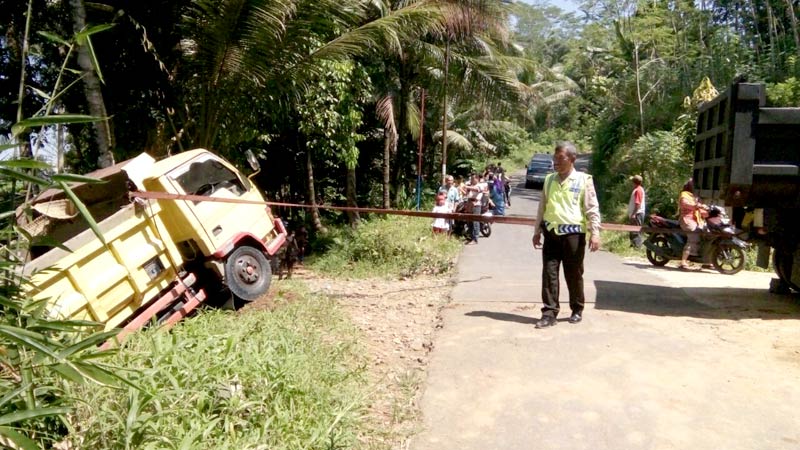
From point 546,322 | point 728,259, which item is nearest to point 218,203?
point 546,322

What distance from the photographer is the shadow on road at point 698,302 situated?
6.18m

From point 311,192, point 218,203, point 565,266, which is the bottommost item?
point 565,266

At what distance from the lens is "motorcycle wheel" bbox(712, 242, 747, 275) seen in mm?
9883

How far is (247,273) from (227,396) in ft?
10.5

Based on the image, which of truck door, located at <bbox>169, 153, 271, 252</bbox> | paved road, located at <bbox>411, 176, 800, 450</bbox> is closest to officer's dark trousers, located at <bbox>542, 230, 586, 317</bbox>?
paved road, located at <bbox>411, 176, 800, 450</bbox>

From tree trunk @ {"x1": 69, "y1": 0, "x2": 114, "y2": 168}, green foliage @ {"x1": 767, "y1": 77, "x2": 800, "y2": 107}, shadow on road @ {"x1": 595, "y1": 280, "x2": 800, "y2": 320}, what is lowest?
shadow on road @ {"x1": 595, "y1": 280, "x2": 800, "y2": 320}

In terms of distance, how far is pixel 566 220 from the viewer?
5.37m

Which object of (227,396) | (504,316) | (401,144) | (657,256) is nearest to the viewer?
(227,396)

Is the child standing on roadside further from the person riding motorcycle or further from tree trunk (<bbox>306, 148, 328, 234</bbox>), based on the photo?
the person riding motorcycle

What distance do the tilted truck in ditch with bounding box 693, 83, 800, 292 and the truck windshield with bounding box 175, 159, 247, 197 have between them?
16.5 feet

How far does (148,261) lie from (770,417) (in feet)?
15.9

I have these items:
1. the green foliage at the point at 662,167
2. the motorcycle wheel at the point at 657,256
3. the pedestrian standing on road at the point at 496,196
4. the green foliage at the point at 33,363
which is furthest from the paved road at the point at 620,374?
the pedestrian standing on road at the point at 496,196

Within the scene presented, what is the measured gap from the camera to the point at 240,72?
31.4 ft

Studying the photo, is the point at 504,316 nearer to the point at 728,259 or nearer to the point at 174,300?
the point at 174,300
